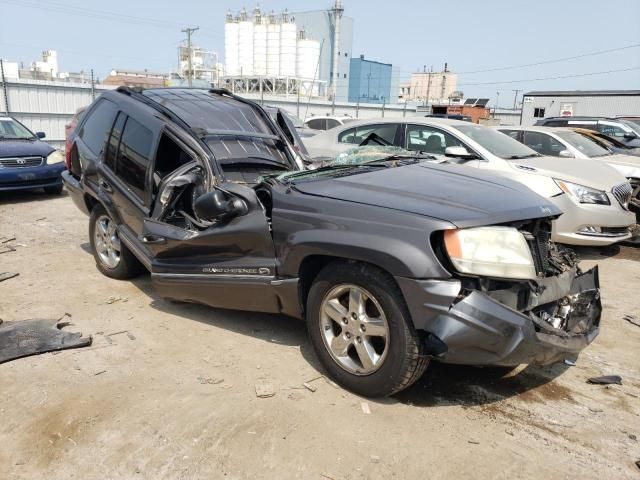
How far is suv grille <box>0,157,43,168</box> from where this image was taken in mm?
9141

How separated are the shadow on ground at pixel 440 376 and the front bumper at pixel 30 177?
661cm

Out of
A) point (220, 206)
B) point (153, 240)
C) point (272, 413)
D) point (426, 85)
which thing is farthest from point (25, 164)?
point (426, 85)

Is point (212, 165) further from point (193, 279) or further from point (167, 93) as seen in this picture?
point (167, 93)

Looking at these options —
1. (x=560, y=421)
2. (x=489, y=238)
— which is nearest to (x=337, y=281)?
(x=489, y=238)

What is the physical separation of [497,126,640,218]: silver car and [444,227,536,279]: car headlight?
20.0 feet

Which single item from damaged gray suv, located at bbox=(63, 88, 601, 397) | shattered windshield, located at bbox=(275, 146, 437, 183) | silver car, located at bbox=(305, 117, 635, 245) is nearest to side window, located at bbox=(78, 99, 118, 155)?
damaged gray suv, located at bbox=(63, 88, 601, 397)

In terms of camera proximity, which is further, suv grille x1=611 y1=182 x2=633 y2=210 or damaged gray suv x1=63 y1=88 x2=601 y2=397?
suv grille x1=611 y1=182 x2=633 y2=210

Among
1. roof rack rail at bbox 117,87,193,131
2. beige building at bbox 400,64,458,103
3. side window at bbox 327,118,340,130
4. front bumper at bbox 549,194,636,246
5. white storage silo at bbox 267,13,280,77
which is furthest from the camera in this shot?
beige building at bbox 400,64,458,103

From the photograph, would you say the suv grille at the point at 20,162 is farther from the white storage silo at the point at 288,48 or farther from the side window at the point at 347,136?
the white storage silo at the point at 288,48

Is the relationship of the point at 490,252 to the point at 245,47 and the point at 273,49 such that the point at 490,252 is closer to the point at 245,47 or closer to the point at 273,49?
the point at 273,49

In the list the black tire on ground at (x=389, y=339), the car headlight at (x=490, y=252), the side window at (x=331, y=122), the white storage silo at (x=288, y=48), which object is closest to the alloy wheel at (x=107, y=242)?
the black tire on ground at (x=389, y=339)

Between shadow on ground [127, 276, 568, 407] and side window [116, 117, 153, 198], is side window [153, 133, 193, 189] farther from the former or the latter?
shadow on ground [127, 276, 568, 407]

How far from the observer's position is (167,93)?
5043mm

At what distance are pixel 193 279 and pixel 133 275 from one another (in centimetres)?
167
